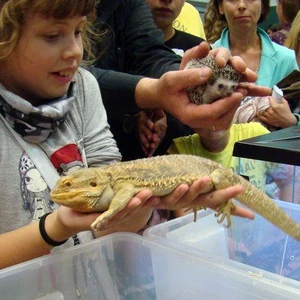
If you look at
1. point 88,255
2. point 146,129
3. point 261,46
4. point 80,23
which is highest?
point 80,23

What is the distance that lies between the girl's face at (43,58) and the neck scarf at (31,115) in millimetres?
41

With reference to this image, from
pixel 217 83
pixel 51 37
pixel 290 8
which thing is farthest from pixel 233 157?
pixel 290 8

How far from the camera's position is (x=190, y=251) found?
0.84 metres

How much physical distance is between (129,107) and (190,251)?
0.62 meters

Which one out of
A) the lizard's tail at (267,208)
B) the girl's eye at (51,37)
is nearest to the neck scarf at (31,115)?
the girl's eye at (51,37)

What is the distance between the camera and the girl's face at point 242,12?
7.36ft

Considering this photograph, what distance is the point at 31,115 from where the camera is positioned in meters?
0.97

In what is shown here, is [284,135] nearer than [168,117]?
Yes

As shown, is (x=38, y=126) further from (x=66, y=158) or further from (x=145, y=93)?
(x=145, y=93)

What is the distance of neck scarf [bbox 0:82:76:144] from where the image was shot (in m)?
0.95

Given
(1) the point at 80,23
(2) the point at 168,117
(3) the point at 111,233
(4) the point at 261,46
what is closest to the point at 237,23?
(4) the point at 261,46

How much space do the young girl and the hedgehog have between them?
0.27m

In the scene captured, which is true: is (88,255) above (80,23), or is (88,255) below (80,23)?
below

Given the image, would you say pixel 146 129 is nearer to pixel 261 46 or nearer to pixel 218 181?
pixel 218 181
